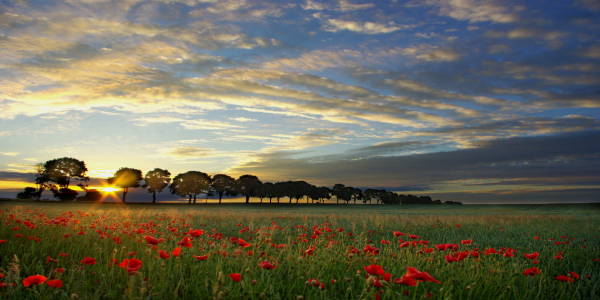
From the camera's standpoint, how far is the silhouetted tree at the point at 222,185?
3167 inches

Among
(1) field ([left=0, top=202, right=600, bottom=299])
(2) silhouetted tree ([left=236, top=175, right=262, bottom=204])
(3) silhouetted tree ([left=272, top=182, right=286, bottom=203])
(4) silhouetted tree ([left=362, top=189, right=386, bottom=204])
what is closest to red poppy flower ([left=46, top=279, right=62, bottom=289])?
(1) field ([left=0, top=202, right=600, bottom=299])

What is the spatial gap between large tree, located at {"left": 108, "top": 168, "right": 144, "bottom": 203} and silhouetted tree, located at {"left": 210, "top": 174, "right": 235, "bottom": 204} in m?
17.4

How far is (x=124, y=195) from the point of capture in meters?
73.7

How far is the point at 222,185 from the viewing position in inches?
3169

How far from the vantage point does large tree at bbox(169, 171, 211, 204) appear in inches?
2953

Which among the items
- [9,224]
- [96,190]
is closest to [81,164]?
[96,190]

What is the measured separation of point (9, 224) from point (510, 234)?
16395 mm

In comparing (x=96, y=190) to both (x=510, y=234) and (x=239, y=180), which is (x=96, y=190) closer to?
(x=239, y=180)

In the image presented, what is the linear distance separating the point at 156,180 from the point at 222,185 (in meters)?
15.4

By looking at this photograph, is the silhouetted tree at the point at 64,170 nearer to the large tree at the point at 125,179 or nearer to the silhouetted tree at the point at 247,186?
the large tree at the point at 125,179

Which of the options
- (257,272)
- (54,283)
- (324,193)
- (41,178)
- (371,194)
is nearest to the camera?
(54,283)

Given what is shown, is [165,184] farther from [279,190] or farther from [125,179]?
[279,190]

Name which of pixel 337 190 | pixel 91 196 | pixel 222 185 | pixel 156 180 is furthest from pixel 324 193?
pixel 91 196

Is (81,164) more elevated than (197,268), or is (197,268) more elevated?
(81,164)
